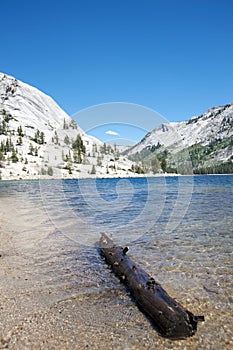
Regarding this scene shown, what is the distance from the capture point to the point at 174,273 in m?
10.9

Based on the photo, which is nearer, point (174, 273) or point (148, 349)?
point (148, 349)

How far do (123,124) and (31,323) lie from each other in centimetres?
2179

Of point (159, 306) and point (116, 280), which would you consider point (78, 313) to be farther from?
point (116, 280)

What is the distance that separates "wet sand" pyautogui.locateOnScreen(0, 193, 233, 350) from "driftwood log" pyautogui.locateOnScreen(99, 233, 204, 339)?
0.20 meters

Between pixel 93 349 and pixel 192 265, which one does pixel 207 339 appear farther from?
pixel 192 265

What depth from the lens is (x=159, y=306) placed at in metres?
7.26

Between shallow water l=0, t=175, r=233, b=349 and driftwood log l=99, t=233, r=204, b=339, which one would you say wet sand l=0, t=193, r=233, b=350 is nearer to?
shallow water l=0, t=175, r=233, b=349

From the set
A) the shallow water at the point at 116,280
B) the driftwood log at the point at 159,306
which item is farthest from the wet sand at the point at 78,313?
the driftwood log at the point at 159,306

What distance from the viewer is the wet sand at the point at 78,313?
6523 millimetres

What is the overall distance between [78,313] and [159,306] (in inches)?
95.1

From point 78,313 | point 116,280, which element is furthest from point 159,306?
point 116,280

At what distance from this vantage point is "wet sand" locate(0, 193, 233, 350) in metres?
6.52

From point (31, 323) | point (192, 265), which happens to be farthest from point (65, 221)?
point (31, 323)

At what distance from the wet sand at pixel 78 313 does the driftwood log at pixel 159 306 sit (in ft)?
0.66
